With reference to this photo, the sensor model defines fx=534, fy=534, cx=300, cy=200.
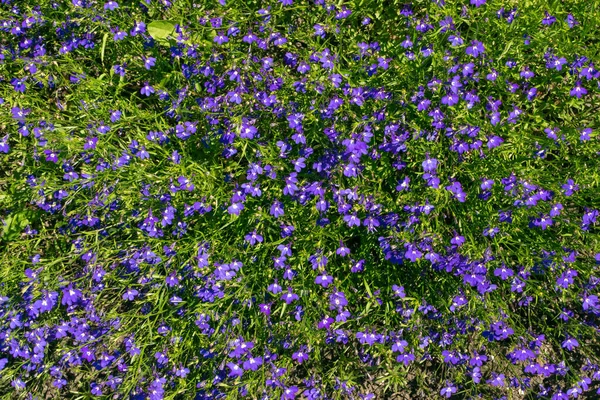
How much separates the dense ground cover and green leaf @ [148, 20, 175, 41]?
0.02 m

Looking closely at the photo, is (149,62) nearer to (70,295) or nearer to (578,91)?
(70,295)

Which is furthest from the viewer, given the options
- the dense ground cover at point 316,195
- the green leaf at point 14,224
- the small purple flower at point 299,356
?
the green leaf at point 14,224

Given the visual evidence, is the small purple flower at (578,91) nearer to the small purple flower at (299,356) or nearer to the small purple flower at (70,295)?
the small purple flower at (299,356)

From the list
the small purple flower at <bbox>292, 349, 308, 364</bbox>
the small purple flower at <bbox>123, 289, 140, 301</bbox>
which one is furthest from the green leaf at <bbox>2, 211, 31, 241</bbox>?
the small purple flower at <bbox>292, 349, 308, 364</bbox>

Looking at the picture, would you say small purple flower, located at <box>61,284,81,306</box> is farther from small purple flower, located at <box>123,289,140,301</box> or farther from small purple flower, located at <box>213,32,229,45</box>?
small purple flower, located at <box>213,32,229,45</box>

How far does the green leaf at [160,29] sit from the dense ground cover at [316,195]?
18 millimetres

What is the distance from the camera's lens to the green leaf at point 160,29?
3586mm

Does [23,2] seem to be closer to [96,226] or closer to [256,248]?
[96,226]

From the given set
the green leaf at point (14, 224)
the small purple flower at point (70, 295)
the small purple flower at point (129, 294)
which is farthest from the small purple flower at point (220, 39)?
the green leaf at point (14, 224)

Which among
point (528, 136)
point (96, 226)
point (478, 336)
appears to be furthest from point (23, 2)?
point (478, 336)

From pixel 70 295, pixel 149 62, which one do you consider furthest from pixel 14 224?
pixel 149 62

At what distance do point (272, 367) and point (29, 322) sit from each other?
1.74 meters

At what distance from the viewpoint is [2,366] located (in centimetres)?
366

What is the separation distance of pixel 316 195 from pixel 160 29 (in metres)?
1.56
